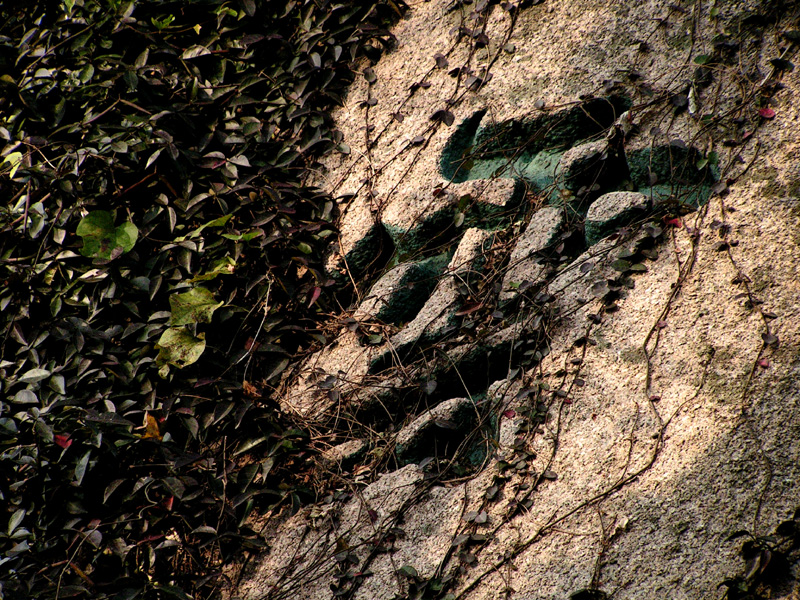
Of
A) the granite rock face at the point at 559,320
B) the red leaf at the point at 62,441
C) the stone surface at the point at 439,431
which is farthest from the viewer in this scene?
the stone surface at the point at 439,431

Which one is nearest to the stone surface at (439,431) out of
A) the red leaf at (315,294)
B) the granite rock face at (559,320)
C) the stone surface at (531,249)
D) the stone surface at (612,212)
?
the granite rock face at (559,320)

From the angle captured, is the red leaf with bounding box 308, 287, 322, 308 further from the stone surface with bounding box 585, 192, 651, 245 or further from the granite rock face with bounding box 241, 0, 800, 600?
the stone surface with bounding box 585, 192, 651, 245

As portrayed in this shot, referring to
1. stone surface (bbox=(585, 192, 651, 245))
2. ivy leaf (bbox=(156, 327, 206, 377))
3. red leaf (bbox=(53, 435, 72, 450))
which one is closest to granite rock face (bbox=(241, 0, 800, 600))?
stone surface (bbox=(585, 192, 651, 245))

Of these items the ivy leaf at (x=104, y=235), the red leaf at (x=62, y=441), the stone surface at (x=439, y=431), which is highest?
the ivy leaf at (x=104, y=235)

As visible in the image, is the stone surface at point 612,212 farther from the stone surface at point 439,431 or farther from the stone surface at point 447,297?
the stone surface at point 439,431

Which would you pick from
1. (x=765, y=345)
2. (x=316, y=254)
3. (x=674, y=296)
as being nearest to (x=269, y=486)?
(x=316, y=254)

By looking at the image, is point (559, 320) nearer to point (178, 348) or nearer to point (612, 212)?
point (612, 212)

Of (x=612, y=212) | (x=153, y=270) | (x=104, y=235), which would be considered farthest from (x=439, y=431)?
(x=104, y=235)

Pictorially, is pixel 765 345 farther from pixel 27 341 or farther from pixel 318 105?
pixel 27 341
